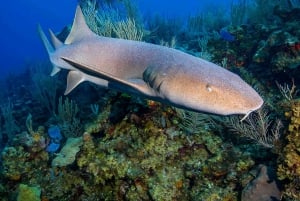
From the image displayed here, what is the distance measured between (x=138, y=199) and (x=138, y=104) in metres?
1.47

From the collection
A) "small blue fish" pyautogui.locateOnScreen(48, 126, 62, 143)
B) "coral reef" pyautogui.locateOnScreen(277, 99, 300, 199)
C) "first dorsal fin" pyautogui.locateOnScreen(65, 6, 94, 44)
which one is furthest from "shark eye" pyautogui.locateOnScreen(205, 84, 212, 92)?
"small blue fish" pyautogui.locateOnScreen(48, 126, 62, 143)

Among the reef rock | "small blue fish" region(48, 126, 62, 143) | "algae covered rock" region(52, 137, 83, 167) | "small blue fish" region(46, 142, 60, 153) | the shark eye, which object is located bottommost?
"small blue fish" region(48, 126, 62, 143)

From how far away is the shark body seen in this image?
89.0 inches

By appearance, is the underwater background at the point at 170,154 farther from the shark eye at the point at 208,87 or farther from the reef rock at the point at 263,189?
the shark eye at the point at 208,87

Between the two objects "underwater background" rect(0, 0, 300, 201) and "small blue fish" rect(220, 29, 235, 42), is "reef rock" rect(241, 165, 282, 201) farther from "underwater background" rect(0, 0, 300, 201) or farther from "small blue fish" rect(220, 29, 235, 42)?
"small blue fish" rect(220, 29, 235, 42)

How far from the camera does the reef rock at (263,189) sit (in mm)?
3752

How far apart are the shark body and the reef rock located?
1931 millimetres

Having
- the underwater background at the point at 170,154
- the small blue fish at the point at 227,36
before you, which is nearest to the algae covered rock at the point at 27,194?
the underwater background at the point at 170,154

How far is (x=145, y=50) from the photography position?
10.7 feet

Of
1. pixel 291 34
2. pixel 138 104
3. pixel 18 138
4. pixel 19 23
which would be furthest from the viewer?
pixel 19 23

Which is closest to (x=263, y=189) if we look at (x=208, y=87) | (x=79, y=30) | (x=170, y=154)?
(x=170, y=154)

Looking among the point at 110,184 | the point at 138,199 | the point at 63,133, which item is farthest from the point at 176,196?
the point at 63,133

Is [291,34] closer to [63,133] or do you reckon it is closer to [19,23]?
[63,133]

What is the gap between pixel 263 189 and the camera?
3.80m
